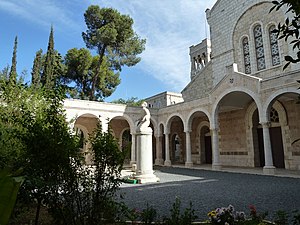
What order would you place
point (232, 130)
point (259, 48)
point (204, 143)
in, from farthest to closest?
point (204, 143) → point (232, 130) → point (259, 48)

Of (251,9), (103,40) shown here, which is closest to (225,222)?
(251,9)

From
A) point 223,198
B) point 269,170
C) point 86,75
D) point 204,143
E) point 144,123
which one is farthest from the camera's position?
point 86,75

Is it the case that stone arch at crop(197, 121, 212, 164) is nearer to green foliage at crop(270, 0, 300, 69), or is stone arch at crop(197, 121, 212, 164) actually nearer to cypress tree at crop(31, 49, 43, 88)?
cypress tree at crop(31, 49, 43, 88)

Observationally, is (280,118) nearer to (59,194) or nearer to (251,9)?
(251,9)

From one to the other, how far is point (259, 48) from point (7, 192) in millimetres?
17211

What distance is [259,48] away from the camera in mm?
15367

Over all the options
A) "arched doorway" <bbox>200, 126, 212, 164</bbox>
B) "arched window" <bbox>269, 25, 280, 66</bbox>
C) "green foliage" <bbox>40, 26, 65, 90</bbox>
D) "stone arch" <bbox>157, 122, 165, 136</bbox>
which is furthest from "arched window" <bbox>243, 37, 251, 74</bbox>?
"green foliage" <bbox>40, 26, 65, 90</bbox>

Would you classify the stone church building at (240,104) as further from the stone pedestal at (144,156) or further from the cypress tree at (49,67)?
the cypress tree at (49,67)

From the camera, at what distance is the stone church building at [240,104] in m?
12.5

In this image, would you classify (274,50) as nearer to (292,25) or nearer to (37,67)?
(292,25)

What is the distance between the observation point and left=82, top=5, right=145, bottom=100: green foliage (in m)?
23.9

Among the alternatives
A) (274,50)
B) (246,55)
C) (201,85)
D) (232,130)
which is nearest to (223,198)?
(232,130)

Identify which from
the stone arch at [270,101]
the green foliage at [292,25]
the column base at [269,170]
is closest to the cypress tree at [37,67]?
the stone arch at [270,101]

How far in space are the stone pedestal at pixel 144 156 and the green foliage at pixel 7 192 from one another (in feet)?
31.1
